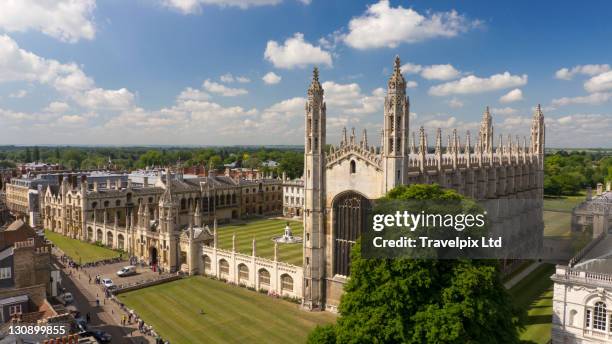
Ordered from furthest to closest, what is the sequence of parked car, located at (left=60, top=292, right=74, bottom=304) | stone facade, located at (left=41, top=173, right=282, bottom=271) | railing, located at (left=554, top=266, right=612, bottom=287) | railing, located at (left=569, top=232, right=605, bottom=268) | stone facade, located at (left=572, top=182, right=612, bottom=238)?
stone facade, located at (left=41, top=173, right=282, bottom=271) → stone facade, located at (left=572, top=182, right=612, bottom=238) → parked car, located at (left=60, top=292, right=74, bottom=304) → railing, located at (left=569, top=232, right=605, bottom=268) → railing, located at (left=554, top=266, right=612, bottom=287)

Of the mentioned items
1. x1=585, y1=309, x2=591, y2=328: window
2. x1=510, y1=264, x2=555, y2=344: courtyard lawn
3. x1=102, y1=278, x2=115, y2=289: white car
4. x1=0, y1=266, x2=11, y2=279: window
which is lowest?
x1=510, y1=264, x2=555, y2=344: courtyard lawn

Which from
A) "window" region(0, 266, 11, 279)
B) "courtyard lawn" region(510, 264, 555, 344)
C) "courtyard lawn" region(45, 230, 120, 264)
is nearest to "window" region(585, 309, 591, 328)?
"courtyard lawn" region(510, 264, 555, 344)

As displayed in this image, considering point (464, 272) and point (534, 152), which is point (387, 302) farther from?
point (534, 152)

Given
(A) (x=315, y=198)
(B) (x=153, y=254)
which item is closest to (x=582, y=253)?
(A) (x=315, y=198)

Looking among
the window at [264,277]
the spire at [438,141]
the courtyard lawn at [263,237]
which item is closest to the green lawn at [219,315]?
the window at [264,277]

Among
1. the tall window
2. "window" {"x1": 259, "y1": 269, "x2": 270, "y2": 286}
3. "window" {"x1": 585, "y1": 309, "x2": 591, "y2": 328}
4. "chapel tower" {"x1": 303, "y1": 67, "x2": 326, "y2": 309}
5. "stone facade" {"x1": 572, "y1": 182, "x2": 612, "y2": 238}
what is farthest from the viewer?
"stone facade" {"x1": 572, "y1": 182, "x2": 612, "y2": 238}

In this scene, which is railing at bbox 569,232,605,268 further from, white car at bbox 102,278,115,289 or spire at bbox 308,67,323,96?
white car at bbox 102,278,115,289

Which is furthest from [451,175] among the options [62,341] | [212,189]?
[212,189]

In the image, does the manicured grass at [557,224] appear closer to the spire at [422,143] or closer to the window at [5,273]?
the spire at [422,143]
